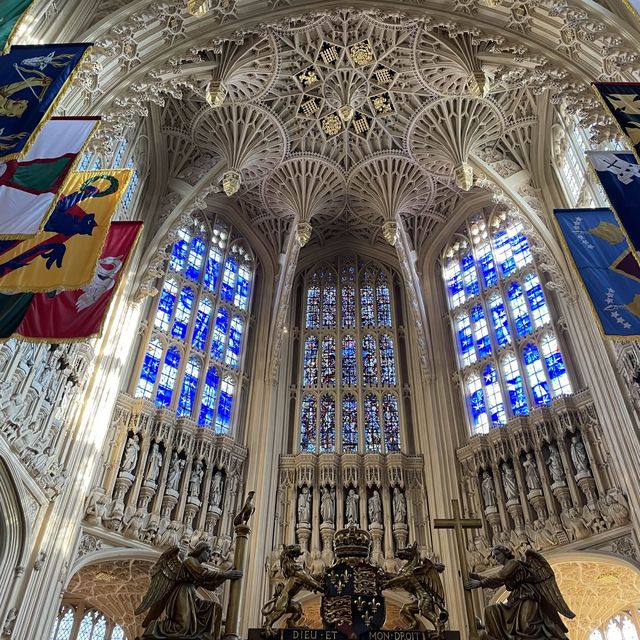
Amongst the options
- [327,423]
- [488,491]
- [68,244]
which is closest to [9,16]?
[68,244]

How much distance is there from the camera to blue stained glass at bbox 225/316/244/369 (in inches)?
934

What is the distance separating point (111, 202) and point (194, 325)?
35.4 feet

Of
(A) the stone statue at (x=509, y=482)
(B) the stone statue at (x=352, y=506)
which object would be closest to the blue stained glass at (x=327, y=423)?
(B) the stone statue at (x=352, y=506)

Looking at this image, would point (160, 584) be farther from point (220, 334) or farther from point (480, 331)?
point (480, 331)

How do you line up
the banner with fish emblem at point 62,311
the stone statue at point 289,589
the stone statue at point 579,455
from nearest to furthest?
1. the stone statue at point 289,589
2. the banner with fish emblem at point 62,311
3. the stone statue at point 579,455

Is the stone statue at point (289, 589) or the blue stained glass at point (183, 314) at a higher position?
the blue stained glass at point (183, 314)

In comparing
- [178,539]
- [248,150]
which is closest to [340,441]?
[178,539]

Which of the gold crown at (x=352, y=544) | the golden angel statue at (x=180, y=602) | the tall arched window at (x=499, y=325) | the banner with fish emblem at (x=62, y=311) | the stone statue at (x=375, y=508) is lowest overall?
the golden angel statue at (x=180, y=602)

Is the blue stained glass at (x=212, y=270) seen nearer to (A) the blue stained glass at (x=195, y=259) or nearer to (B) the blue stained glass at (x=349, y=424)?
(A) the blue stained glass at (x=195, y=259)

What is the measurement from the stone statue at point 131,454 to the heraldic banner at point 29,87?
33.9ft

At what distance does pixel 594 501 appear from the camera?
53.6 feet

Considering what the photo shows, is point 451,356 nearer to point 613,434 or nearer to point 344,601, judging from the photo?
point 613,434

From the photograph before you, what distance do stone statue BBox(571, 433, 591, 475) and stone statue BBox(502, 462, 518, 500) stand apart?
1882mm

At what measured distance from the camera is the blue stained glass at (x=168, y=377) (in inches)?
811
